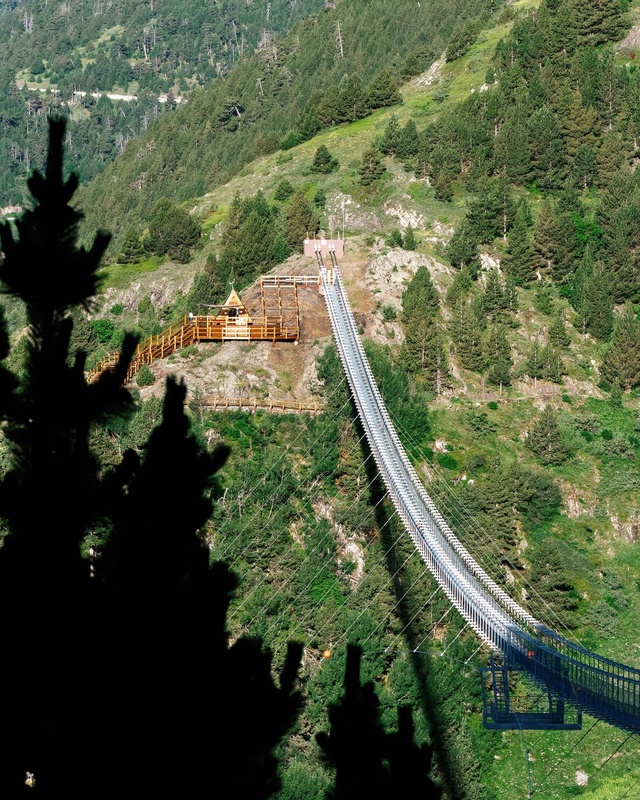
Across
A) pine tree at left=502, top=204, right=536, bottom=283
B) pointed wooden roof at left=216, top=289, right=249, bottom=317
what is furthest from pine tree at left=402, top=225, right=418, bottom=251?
pointed wooden roof at left=216, top=289, right=249, bottom=317

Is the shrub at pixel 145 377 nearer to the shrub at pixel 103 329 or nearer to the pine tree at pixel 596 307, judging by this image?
the shrub at pixel 103 329

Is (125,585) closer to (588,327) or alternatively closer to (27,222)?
(27,222)

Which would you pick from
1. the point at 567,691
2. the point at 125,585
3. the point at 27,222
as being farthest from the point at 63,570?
the point at 567,691

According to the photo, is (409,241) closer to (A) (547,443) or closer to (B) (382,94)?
(A) (547,443)

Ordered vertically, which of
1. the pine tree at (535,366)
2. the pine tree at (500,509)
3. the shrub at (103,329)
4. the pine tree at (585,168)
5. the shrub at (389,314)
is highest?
the pine tree at (585,168)

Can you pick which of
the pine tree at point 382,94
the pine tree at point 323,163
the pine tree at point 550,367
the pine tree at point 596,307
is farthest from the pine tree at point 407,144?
the pine tree at point 550,367
